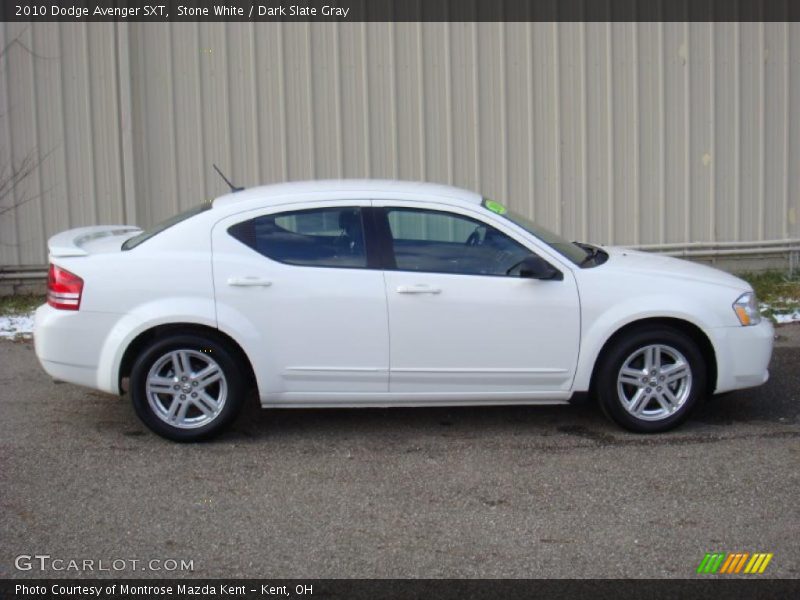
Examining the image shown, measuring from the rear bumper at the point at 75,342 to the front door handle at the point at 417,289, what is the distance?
1.68 m

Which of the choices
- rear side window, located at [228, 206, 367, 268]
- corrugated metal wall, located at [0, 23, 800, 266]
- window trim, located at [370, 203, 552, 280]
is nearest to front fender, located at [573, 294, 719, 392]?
window trim, located at [370, 203, 552, 280]

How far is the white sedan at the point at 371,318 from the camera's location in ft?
21.7

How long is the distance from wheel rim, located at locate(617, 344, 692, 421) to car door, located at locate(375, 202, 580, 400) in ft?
1.20

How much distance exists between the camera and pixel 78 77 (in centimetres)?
1062

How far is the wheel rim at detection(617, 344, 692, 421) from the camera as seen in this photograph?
6.81m

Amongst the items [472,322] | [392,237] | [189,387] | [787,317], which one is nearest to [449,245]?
[392,237]

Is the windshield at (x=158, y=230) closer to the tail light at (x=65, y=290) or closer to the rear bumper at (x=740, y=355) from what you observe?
the tail light at (x=65, y=290)

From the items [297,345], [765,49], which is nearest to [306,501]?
[297,345]

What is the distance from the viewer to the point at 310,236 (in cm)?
677

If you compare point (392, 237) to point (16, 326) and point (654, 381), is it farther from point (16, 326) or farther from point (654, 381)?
point (16, 326)
